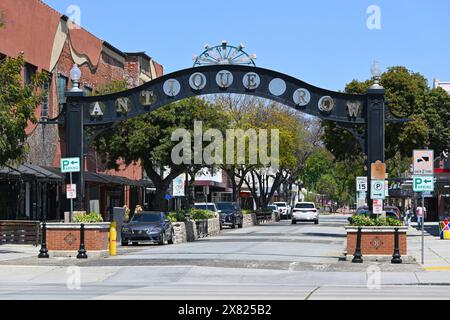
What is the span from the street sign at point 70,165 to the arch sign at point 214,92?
95 cm

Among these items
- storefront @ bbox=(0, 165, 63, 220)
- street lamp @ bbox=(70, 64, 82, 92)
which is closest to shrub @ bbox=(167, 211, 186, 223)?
storefront @ bbox=(0, 165, 63, 220)

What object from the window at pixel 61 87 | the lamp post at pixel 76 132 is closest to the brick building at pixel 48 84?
the window at pixel 61 87

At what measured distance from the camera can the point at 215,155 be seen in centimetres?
4541

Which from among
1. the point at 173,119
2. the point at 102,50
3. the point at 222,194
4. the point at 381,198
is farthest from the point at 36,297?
the point at 222,194

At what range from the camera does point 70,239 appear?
954 inches

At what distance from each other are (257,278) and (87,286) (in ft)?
14.4

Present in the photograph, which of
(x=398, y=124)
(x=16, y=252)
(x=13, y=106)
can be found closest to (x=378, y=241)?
(x=16, y=252)

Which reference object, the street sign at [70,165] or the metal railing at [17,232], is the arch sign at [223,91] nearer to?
the street sign at [70,165]

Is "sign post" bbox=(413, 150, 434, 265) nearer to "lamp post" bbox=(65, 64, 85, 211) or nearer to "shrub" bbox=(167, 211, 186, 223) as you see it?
"lamp post" bbox=(65, 64, 85, 211)

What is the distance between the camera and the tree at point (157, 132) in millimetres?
42875

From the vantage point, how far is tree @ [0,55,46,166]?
24984 millimetres

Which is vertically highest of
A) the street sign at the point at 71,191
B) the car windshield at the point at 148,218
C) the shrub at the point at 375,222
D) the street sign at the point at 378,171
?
the street sign at the point at 378,171

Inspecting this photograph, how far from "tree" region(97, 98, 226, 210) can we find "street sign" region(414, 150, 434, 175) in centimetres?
2157
